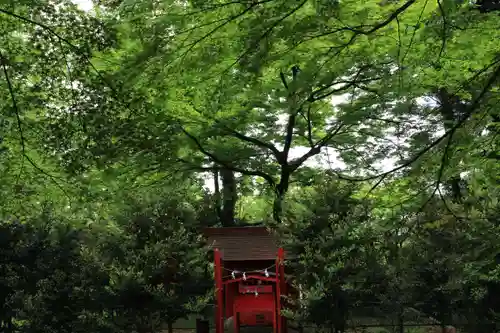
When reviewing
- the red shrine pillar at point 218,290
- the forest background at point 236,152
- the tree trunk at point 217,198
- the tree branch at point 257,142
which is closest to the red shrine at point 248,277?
the red shrine pillar at point 218,290

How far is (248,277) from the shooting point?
35.9ft

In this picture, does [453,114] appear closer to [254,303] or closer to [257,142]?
[257,142]

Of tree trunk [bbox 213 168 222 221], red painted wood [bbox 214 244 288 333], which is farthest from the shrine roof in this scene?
tree trunk [bbox 213 168 222 221]

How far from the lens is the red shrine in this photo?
36.4 feet

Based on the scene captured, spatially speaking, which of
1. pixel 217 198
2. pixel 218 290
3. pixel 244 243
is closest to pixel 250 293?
pixel 218 290

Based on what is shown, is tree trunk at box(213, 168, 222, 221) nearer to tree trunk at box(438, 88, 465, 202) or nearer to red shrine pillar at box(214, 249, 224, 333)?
red shrine pillar at box(214, 249, 224, 333)

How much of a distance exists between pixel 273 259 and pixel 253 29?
8.43m

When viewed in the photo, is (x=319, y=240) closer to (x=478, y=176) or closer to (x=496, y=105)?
(x=478, y=176)

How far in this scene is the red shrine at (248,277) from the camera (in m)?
11.1

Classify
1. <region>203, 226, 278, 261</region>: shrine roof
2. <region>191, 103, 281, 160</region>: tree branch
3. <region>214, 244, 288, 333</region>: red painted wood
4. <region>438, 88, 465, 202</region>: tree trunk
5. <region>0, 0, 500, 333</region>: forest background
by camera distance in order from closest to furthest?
<region>0, 0, 500, 333</region>: forest background → <region>214, 244, 288, 333</region>: red painted wood → <region>438, 88, 465, 202</region>: tree trunk → <region>203, 226, 278, 261</region>: shrine roof → <region>191, 103, 281, 160</region>: tree branch

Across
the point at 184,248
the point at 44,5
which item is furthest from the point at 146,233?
the point at 44,5

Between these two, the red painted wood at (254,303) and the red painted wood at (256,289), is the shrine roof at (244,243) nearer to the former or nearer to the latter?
the red painted wood at (256,289)

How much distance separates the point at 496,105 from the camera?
18.0 feet

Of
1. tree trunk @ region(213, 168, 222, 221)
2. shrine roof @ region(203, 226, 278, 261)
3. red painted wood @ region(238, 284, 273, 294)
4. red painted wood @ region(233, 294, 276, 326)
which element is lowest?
red painted wood @ region(233, 294, 276, 326)
